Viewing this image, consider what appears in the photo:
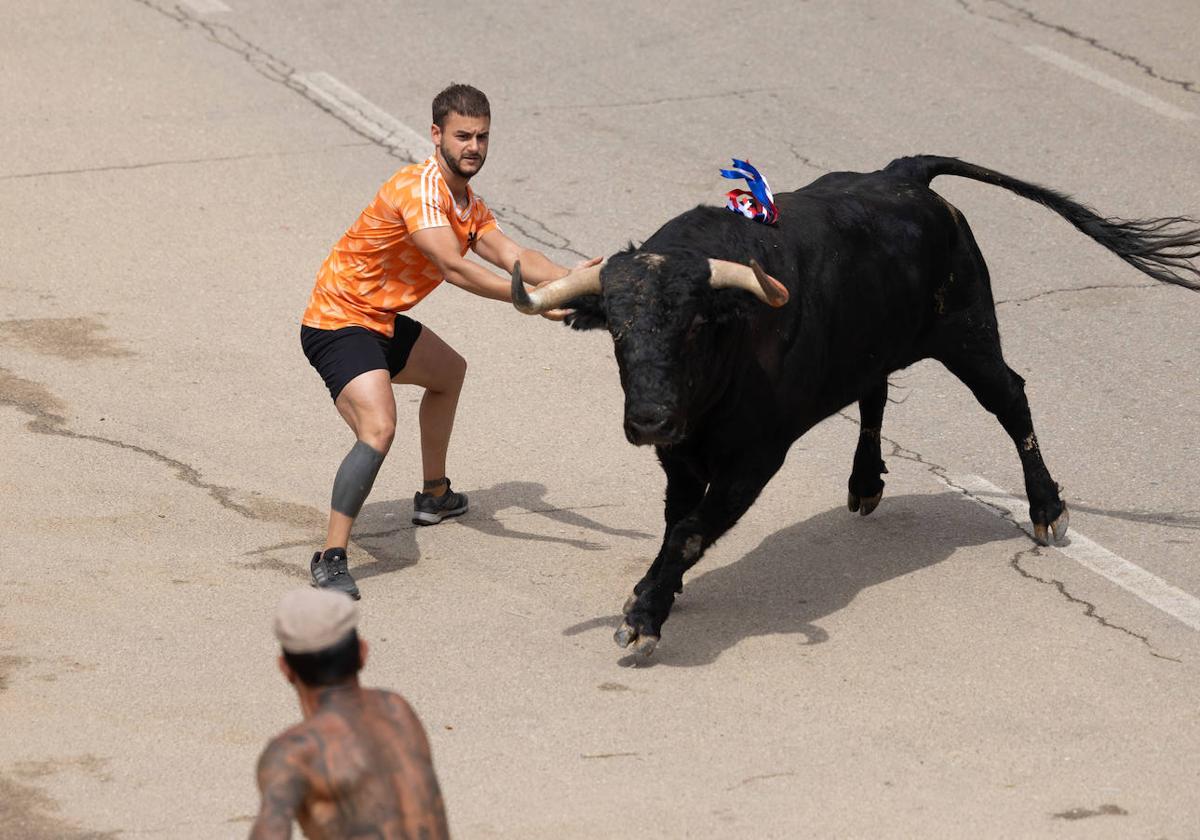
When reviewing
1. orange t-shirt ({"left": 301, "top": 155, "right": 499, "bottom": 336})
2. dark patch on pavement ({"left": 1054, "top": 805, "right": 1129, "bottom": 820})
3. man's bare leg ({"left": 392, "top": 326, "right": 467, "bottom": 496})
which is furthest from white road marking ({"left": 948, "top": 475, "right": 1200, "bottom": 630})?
orange t-shirt ({"left": 301, "top": 155, "right": 499, "bottom": 336})

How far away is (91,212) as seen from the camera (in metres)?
11.0

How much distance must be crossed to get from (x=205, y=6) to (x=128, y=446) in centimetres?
757

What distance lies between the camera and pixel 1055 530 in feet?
24.0

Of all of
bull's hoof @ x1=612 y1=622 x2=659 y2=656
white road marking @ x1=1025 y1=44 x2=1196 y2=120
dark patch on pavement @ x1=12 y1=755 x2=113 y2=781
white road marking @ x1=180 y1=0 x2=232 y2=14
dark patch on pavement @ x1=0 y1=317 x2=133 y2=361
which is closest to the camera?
dark patch on pavement @ x1=12 y1=755 x2=113 y2=781

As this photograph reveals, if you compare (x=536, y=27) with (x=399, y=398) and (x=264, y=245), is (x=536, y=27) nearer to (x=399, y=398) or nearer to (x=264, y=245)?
(x=264, y=245)

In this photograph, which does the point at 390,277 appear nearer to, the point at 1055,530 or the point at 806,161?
the point at 1055,530

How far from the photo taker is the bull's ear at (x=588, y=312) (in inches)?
240

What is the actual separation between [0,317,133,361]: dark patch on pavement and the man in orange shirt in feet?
8.17

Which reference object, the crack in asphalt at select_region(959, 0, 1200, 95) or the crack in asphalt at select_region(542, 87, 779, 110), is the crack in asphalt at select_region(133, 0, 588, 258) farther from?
the crack in asphalt at select_region(959, 0, 1200, 95)

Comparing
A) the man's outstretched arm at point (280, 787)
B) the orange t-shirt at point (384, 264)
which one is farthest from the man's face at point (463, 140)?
the man's outstretched arm at point (280, 787)

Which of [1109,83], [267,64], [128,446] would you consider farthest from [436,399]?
[1109,83]

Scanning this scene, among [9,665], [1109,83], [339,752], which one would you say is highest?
[1109,83]

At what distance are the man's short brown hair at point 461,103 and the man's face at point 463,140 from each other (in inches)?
0.8

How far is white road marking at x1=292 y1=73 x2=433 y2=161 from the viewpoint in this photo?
39.3 ft
